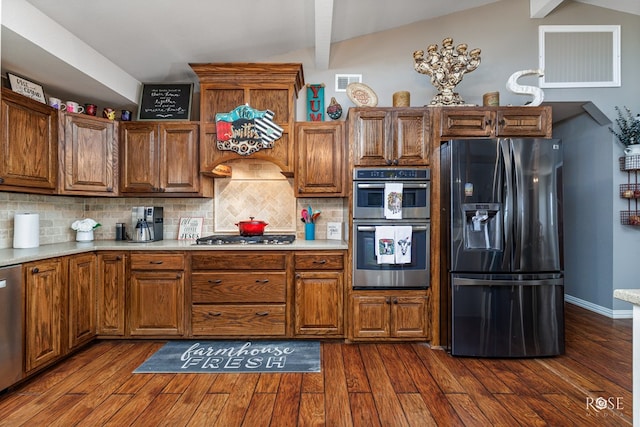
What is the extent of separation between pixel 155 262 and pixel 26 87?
5.81 feet

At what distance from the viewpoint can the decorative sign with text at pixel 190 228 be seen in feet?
11.6

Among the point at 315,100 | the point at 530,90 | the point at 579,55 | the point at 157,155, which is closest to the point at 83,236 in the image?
the point at 157,155

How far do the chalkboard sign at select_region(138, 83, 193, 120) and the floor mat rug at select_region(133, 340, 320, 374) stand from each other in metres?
2.25

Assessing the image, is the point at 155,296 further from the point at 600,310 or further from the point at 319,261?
the point at 600,310

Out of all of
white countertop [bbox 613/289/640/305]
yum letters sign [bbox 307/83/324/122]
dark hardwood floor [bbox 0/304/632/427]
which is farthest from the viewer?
yum letters sign [bbox 307/83/324/122]

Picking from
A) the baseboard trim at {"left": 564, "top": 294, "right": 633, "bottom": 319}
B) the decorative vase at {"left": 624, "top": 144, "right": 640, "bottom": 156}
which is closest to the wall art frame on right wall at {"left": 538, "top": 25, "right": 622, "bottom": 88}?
the decorative vase at {"left": 624, "top": 144, "right": 640, "bottom": 156}

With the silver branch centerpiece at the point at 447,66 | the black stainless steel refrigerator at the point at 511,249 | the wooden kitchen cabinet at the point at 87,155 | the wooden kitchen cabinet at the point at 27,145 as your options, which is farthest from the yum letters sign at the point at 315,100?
the wooden kitchen cabinet at the point at 27,145

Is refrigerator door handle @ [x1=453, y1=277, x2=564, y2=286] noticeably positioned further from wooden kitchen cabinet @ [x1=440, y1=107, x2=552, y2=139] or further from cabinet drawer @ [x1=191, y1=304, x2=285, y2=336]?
cabinet drawer @ [x1=191, y1=304, x2=285, y2=336]

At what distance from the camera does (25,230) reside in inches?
104

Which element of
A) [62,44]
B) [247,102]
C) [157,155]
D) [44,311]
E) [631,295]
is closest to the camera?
[631,295]

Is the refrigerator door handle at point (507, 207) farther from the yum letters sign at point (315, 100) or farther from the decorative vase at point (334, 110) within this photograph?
the yum letters sign at point (315, 100)

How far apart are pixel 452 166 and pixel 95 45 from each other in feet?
10.4

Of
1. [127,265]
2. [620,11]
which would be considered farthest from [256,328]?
[620,11]

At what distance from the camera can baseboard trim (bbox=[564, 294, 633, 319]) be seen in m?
3.53
